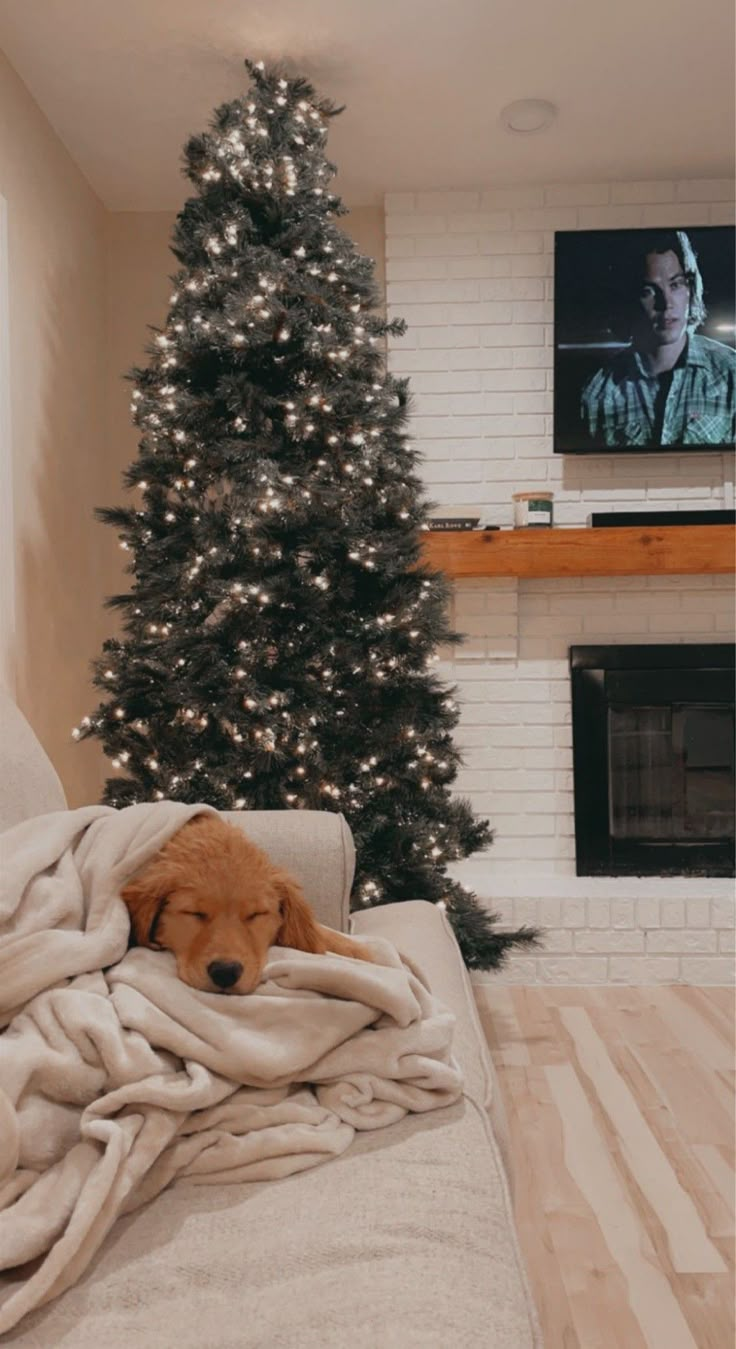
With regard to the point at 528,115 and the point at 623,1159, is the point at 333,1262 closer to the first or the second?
the point at 623,1159

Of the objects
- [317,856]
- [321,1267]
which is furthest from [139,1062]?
[317,856]

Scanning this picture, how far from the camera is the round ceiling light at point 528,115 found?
2.93 m

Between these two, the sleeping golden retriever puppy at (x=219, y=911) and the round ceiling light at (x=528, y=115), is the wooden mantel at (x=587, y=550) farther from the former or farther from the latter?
the sleeping golden retriever puppy at (x=219, y=911)

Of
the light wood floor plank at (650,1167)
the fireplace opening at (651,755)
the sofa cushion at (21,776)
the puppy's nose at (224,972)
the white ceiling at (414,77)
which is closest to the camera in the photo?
the puppy's nose at (224,972)

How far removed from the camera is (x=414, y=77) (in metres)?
2.79

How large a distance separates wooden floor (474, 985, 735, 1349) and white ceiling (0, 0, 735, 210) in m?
2.67

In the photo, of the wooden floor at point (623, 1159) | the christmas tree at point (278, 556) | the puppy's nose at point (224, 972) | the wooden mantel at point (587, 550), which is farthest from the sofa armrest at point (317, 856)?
the wooden mantel at point (587, 550)

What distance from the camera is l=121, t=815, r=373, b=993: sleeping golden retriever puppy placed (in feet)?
3.52

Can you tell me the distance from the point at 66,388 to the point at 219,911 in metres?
2.53

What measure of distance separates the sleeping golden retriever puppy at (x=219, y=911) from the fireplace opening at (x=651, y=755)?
2336mm

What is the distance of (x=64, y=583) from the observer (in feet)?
10.5

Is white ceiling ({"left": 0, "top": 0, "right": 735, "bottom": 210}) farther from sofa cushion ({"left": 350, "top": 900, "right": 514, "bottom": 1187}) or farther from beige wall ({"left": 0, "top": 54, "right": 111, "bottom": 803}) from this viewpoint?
sofa cushion ({"left": 350, "top": 900, "right": 514, "bottom": 1187})

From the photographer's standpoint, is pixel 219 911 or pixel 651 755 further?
pixel 651 755

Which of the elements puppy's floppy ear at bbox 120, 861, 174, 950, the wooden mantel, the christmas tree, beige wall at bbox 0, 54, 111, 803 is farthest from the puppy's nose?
the wooden mantel
